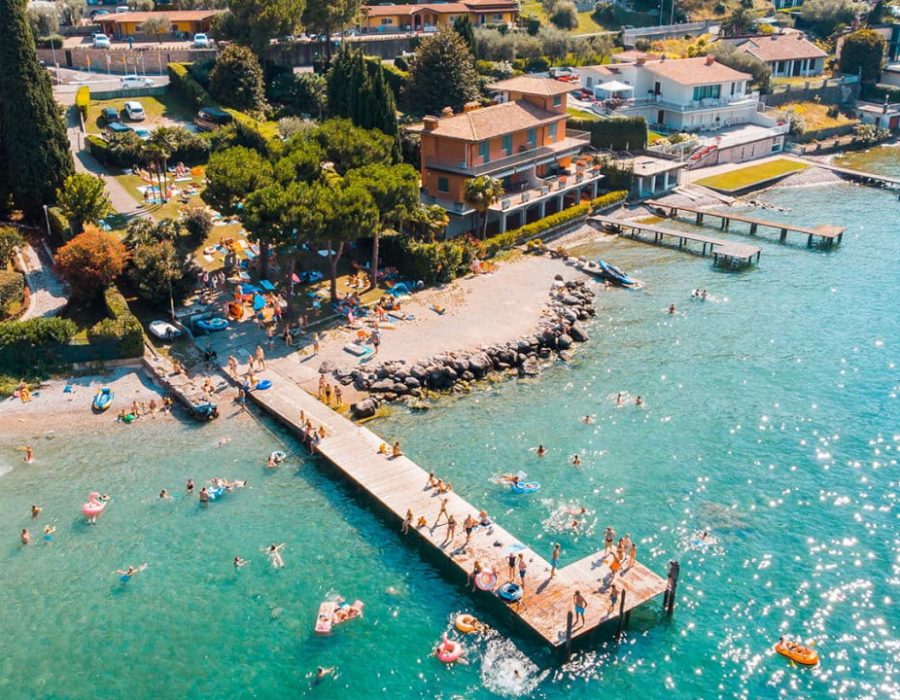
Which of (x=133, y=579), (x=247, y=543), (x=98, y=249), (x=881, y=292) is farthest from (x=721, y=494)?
(x=98, y=249)

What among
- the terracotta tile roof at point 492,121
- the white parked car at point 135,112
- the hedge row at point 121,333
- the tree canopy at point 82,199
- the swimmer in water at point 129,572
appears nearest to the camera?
the swimmer in water at point 129,572

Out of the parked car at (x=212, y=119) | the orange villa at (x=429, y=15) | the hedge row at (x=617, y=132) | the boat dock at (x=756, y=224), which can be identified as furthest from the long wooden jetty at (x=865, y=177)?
the parked car at (x=212, y=119)

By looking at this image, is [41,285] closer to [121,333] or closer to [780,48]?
[121,333]

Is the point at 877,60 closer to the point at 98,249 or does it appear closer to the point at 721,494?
the point at 721,494

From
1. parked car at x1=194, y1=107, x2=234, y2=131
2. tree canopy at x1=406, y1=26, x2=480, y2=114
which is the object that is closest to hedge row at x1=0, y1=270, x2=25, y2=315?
parked car at x1=194, y1=107, x2=234, y2=131

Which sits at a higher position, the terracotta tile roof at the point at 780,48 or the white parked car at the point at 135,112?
the terracotta tile roof at the point at 780,48

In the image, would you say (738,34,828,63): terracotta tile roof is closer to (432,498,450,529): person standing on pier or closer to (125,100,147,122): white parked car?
(125,100,147,122): white parked car

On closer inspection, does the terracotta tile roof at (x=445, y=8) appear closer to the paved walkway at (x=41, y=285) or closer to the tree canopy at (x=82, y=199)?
the tree canopy at (x=82, y=199)
